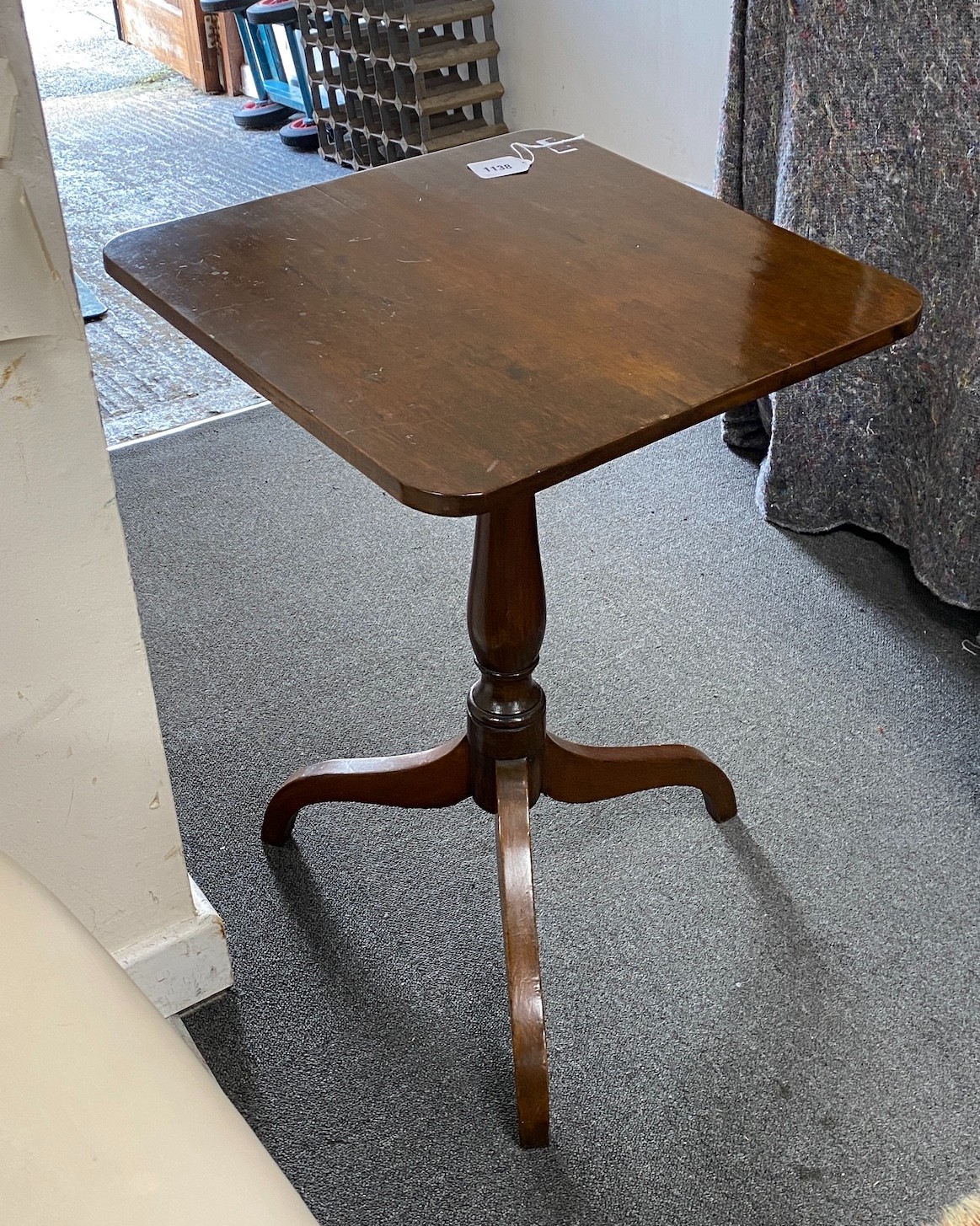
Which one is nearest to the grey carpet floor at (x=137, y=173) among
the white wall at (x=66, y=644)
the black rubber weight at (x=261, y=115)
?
the black rubber weight at (x=261, y=115)

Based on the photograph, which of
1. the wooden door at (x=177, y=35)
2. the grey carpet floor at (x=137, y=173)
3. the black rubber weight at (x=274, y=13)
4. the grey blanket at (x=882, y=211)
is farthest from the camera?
the wooden door at (x=177, y=35)

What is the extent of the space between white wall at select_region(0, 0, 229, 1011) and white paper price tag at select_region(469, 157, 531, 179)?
524 mm

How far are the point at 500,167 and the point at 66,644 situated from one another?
653 millimetres

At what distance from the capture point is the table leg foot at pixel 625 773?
1.29 meters

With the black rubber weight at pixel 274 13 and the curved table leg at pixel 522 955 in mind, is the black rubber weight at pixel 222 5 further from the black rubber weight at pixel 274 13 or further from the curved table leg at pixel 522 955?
the curved table leg at pixel 522 955

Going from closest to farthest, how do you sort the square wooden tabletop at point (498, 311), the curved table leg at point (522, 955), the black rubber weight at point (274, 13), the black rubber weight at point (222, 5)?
1. the square wooden tabletop at point (498, 311)
2. the curved table leg at point (522, 955)
3. the black rubber weight at point (274, 13)
4. the black rubber weight at point (222, 5)

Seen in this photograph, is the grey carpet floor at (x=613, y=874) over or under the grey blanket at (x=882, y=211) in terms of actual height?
under

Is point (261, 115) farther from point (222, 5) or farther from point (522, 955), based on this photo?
point (522, 955)

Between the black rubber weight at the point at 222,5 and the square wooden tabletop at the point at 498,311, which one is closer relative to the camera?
the square wooden tabletop at the point at 498,311

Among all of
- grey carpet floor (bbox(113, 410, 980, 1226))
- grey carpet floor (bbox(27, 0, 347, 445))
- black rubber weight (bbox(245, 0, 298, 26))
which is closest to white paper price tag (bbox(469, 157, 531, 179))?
grey carpet floor (bbox(113, 410, 980, 1226))

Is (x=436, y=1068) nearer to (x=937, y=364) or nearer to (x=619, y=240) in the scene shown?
(x=619, y=240)

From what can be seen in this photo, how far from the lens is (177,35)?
434cm

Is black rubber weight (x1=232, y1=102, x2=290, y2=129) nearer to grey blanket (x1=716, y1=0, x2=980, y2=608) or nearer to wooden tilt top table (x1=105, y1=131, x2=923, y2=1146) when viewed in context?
grey blanket (x1=716, y1=0, x2=980, y2=608)

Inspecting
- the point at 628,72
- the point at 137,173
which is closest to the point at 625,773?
the point at 628,72
